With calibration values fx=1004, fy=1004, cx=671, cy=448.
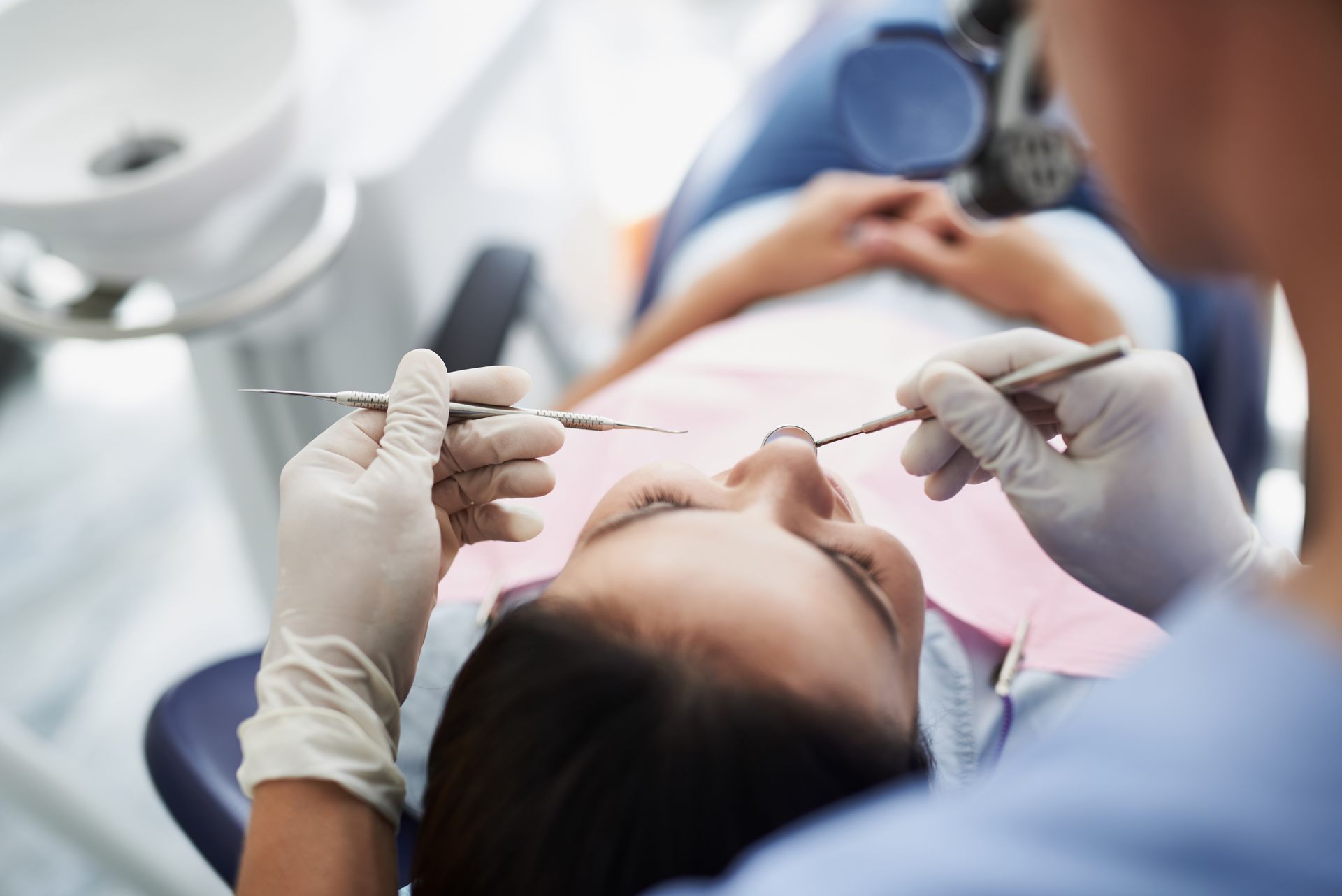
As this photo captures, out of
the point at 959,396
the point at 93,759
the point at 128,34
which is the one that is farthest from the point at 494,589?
the point at 93,759

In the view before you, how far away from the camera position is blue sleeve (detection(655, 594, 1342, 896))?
0.39 meters

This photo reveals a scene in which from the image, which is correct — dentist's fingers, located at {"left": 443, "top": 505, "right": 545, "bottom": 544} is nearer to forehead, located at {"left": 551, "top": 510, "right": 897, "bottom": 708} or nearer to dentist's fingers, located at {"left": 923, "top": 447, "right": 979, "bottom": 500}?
forehead, located at {"left": 551, "top": 510, "right": 897, "bottom": 708}

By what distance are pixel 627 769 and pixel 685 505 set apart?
0.17 m

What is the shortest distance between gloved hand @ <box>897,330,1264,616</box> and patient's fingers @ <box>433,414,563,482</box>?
0.78 ft

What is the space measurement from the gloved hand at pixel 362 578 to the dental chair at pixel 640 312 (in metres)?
0.09

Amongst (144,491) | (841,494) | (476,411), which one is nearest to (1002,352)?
(841,494)

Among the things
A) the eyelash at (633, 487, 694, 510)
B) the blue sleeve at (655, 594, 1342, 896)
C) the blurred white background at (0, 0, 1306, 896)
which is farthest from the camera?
the blurred white background at (0, 0, 1306, 896)

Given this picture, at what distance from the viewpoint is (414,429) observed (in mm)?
632

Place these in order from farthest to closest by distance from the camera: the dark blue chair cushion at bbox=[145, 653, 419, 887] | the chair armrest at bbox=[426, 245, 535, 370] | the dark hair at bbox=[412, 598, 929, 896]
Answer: the chair armrest at bbox=[426, 245, 535, 370]
the dark blue chair cushion at bbox=[145, 653, 419, 887]
the dark hair at bbox=[412, 598, 929, 896]

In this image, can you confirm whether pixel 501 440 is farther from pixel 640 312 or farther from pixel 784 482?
pixel 640 312

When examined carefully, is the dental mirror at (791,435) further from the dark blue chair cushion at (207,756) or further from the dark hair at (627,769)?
the dark blue chair cushion at (207,756)

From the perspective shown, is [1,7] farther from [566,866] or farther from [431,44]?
[566,866]

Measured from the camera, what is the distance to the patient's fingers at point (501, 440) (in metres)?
0.64

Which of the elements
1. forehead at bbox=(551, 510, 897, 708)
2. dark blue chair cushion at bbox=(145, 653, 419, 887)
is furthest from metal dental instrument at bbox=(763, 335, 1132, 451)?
dark blue chair cushion at bbox=(145, 653, 419, 887)
